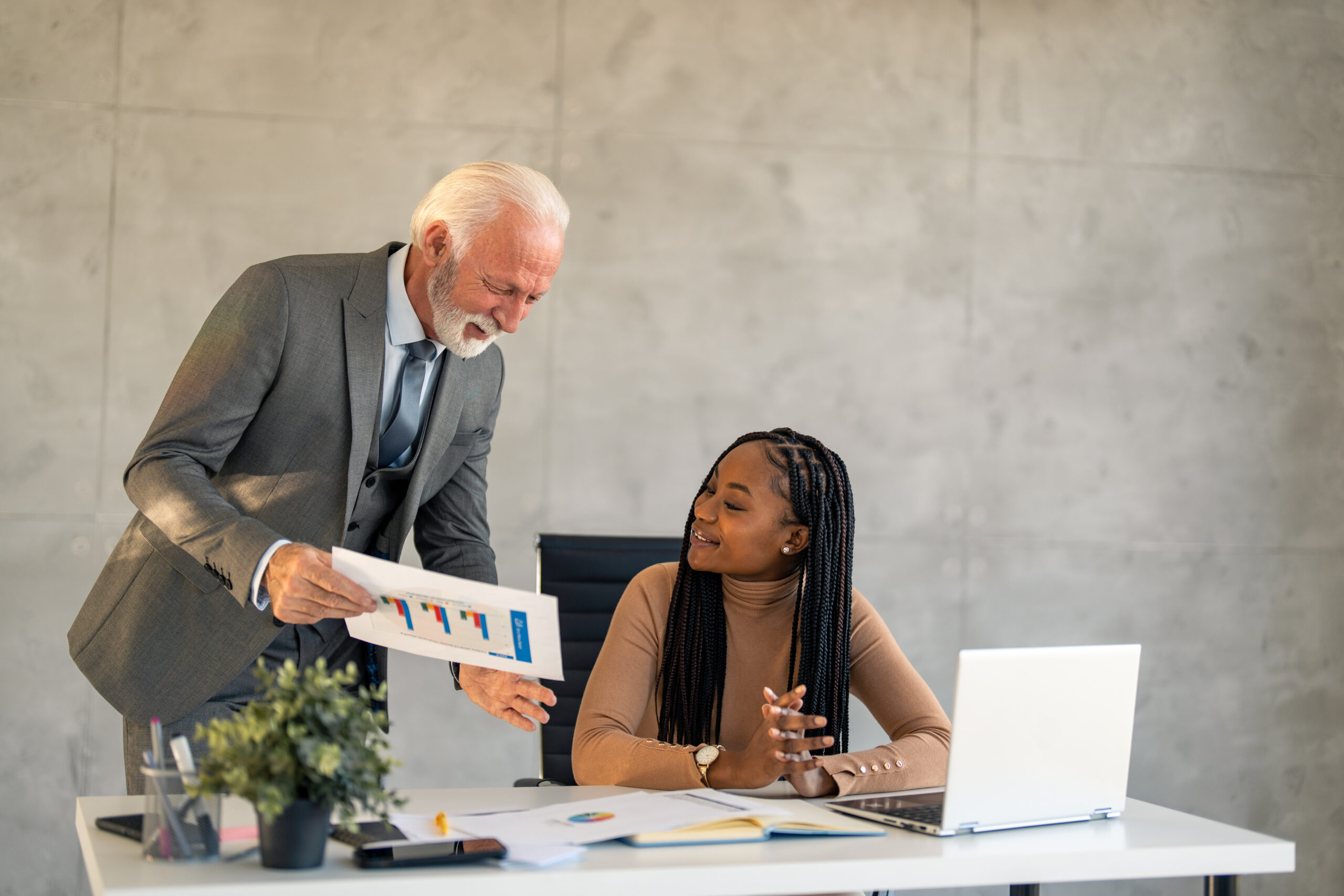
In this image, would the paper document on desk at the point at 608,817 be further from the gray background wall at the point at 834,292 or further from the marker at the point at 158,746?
Answer: the gray background wall at the point at 834,292

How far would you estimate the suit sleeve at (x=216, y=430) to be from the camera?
5.39 feet

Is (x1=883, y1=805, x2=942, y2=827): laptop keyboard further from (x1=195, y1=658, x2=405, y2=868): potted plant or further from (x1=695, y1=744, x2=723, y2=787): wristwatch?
(x1=195, y1=658, x2=405, y2=868): potted plant

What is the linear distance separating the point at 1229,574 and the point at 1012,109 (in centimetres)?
160

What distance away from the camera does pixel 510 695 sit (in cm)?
172

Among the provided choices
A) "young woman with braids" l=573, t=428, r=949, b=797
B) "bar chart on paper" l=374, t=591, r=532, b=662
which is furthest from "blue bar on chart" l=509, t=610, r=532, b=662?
"young woman with braids" l=573, t=428, r=949, b=797

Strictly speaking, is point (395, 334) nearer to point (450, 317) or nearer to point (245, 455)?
point (450, 317)

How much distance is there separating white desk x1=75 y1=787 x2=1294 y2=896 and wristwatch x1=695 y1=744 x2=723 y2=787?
8.4 inches

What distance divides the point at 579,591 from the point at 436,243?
2.85 feet

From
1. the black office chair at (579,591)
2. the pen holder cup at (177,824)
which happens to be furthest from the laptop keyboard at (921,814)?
the black office chair at (579,591)

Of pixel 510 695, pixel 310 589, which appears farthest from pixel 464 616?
pixel 510 695

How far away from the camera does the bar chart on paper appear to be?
1396mm

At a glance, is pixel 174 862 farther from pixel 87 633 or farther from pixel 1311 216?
pixel 1311 216

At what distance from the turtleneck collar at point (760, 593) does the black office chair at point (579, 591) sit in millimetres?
422

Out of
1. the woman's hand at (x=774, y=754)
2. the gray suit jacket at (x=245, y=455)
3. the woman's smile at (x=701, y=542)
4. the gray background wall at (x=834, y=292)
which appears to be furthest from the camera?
the gray background wall at (x=834, y=292)
